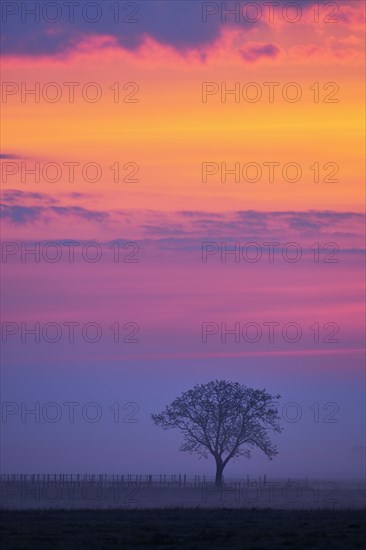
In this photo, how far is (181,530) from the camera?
1444 inches

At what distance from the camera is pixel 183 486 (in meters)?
112

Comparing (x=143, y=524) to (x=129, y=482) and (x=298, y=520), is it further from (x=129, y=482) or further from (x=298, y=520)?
(x=129, y=482)

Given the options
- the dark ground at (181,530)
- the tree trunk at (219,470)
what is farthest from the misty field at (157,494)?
the dark ground at (181,530)

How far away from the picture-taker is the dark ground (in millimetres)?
32406

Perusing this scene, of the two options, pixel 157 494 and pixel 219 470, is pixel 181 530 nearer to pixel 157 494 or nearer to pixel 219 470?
pixel 157 494

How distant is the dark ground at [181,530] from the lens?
Result: 1276 inches

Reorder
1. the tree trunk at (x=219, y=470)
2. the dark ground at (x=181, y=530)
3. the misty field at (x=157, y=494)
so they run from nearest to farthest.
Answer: the dark ground at (x=181, y=530)
the misty field at (x=157, y=494)
the tree trunk at (x=219, y=470)

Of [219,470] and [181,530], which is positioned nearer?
[181,530]

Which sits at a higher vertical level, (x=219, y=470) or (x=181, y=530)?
(x=219, y=470)

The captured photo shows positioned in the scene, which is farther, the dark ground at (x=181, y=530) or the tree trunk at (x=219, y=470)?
the tree trunk at (x=219, y=470)

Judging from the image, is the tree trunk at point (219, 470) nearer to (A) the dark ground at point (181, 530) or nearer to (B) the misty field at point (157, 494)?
(B) the misty field at point (157, 494)

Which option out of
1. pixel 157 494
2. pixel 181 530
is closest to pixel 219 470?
pixel 157 494

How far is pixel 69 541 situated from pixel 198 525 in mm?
7137

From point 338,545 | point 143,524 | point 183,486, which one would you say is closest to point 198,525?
point 143,524
